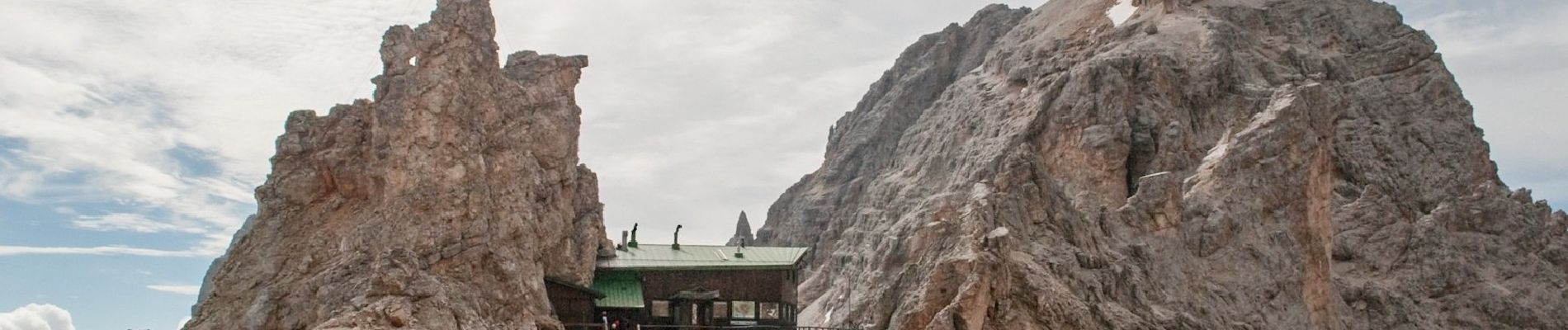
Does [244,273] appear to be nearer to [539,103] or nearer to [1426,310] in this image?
[539,103]

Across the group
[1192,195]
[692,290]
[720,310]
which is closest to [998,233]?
[1192,195]

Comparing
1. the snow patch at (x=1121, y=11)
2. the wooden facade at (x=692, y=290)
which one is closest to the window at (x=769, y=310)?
the wooden facade at (x=692, y=290)

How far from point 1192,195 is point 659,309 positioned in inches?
1000

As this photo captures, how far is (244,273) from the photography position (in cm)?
5431

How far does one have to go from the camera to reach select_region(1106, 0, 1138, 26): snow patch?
111 meters

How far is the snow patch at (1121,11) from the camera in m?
111

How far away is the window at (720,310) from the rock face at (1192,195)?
237 inches

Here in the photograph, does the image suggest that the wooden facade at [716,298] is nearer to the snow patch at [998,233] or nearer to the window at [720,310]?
the window at [720,310]

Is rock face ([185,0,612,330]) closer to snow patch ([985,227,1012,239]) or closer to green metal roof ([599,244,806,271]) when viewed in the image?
green metal roof ([599,244,806,271])

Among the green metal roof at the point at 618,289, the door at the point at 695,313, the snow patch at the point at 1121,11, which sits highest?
the snow patch at the point at 1121,11

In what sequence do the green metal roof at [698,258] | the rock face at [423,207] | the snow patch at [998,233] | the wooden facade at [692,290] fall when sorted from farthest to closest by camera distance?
the green metal roof at [698,258] → the wooden facade at [692,290] → the snow patch at [998,233] → the rock face at [423,207]

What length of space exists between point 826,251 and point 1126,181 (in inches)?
1545

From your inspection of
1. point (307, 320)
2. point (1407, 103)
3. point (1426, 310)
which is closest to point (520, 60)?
point (307, 320)

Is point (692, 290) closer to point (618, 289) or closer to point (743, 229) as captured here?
point (618, 289)
